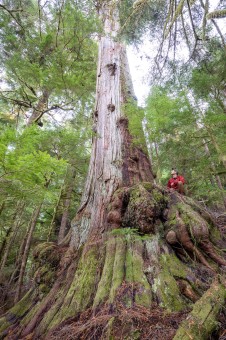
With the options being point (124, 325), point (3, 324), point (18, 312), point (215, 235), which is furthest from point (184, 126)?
point (3, 324)

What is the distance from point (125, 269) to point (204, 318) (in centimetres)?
95

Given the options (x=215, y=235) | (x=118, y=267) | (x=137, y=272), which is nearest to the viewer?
(x=137, y=272)

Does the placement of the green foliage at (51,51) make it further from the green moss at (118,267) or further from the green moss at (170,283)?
the green moss at (170,283)

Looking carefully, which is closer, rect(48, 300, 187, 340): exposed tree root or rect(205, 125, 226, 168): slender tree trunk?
rect(48, 300, 187, 340): exposed tree root

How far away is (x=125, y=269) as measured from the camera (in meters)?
2.28

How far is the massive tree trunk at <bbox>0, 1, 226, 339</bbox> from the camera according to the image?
5.56 feet

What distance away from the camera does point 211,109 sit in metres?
5.02

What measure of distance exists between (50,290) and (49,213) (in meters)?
4.60

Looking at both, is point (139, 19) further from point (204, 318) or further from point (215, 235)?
point (204, 318)

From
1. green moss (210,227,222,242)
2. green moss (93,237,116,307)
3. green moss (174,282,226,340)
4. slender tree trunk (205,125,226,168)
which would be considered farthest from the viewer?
slender tree trunk (205,125,226,168)

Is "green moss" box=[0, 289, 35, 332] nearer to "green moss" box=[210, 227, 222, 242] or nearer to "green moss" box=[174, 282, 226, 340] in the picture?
"green moss" box=[174, 282, 226, 340]

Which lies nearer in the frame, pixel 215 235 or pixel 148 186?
pixel 215 235

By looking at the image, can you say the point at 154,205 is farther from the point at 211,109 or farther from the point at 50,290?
the point at 211,109

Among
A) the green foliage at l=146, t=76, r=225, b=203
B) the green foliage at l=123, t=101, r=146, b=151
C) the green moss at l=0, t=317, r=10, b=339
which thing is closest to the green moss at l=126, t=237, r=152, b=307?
the green moss at l=0, t=317, r=10, b=339
